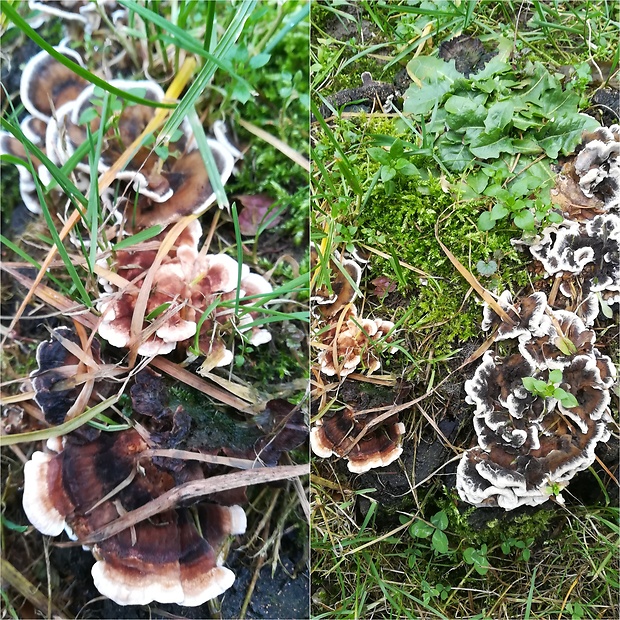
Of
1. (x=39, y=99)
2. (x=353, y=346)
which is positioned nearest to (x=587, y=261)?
(x=353, y=346)

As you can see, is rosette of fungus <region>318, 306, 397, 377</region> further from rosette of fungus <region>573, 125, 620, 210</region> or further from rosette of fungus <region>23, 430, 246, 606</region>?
rosette of fungus <region>573, 125, 620, 210</region>

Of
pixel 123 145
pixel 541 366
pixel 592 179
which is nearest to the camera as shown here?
pixel 541 366

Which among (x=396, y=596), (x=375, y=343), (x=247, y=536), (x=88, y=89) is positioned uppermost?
(x=88, y=89)

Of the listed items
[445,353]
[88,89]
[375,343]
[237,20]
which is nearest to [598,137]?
[445,353]

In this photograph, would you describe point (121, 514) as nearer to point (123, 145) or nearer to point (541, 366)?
point (123, 145)

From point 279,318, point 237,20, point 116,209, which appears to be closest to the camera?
point 237,20

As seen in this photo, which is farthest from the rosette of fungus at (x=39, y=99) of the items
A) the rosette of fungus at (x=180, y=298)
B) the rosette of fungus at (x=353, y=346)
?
the rosette of fungus at (x=353, y=346)

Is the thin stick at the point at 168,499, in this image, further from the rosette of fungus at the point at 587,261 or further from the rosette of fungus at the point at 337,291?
the rosette of fungus at the point at 587,261

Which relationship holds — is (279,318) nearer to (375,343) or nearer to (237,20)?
(375,343)
